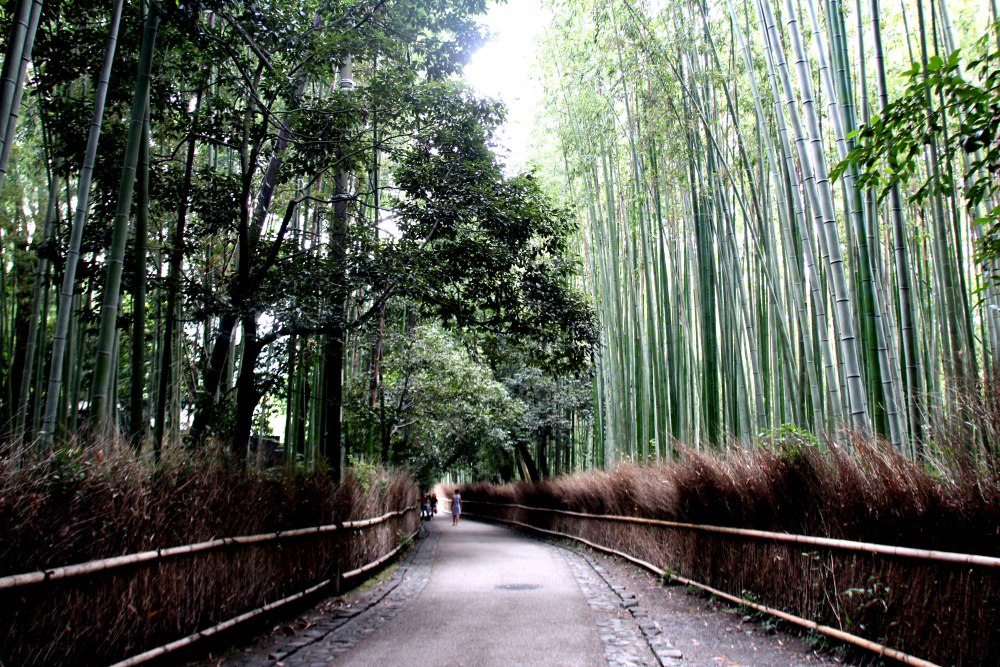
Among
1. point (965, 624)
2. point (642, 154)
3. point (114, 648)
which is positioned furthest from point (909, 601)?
point (642, 154)

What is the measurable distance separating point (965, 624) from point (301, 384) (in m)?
6.49

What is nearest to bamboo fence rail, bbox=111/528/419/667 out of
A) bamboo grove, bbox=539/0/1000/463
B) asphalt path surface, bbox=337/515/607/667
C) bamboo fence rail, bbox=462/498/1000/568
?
asphalt path surface, bbox=337/515/607/667

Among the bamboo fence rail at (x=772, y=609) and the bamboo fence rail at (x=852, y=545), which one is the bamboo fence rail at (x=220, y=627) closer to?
the bamboo fence rail at (x=772, y=609)

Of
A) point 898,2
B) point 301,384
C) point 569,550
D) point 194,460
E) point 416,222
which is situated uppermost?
point 898,2

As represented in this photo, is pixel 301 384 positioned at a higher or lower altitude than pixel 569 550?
higher

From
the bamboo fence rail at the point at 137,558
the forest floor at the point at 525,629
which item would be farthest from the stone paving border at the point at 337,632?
the bamboo fence rail at the point at 137,558

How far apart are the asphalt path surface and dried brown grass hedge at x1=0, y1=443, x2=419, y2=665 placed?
0.76 m

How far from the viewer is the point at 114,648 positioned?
99.4 inches

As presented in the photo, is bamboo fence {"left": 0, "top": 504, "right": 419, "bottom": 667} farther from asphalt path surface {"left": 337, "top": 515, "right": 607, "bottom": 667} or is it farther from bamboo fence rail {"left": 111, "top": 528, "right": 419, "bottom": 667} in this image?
asphalt path surface {"left": 337, "top": 515, "right": 607, "bottom": 667}

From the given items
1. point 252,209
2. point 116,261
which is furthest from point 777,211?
point 116,261

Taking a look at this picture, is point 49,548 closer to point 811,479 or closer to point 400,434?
point 811,479

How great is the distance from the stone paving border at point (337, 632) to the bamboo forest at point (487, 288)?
0.72 feet

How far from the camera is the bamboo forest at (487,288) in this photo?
267 cm

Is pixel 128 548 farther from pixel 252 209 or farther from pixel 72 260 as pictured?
pixel 252 209
